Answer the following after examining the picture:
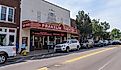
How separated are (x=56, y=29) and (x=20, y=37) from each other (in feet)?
27.1

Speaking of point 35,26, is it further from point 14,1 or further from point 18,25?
point 14,1

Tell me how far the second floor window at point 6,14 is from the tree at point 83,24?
96.5 feet

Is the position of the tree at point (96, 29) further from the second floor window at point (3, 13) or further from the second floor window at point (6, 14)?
the second floor window at point (3, 13)

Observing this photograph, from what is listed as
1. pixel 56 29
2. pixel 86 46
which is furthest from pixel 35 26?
pixel 86 46

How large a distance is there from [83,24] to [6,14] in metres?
31.5

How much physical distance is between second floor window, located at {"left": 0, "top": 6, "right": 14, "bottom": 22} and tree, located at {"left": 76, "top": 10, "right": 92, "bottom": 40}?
1158 inches

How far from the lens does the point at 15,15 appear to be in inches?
1254

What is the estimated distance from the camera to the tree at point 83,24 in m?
A: 58.8

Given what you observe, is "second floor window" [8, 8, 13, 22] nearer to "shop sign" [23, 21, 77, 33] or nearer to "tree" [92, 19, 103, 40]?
"shop sign" [23, 21, 77, 33]

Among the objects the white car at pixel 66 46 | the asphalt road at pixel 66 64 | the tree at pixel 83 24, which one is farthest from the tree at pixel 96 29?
the asphalt road at pixel 66 64

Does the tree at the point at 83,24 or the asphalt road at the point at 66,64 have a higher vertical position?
the tree at the point at 83,24

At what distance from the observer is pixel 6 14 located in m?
30.2

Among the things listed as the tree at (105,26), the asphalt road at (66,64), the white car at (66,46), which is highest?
the tree at (105,26)

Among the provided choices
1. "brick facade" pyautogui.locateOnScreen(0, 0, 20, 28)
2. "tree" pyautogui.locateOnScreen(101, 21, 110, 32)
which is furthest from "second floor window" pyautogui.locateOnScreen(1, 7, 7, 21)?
"tree" pyautogui.locateOnScreen(101, 21, 110, 32)
